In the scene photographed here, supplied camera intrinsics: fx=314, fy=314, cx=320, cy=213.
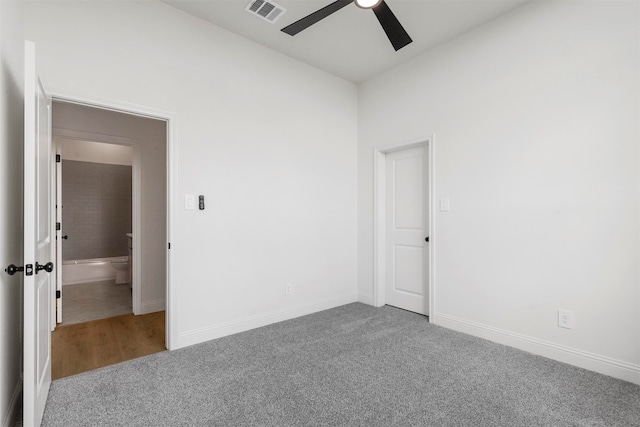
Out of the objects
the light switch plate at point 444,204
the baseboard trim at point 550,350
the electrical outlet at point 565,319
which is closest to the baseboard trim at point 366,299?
the baseboard trim at point 550,350

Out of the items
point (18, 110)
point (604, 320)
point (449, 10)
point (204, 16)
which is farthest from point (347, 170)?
point (18, 110)

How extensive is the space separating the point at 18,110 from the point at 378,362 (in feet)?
→ 9.41

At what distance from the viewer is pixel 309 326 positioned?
10.3 feet

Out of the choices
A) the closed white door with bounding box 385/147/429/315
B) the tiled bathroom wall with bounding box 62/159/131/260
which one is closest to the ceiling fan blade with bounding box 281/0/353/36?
the closed white door with bounding box 385/147/429/315

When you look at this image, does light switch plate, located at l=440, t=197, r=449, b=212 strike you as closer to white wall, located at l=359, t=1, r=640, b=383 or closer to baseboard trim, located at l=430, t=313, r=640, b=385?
white wall, located at l=359, t=1, r=640, b=383

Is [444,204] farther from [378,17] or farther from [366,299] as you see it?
[378,17]

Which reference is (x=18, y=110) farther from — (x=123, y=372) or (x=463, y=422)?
(x=463, y=422)

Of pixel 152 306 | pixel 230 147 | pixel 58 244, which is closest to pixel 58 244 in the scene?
pixel 58 244

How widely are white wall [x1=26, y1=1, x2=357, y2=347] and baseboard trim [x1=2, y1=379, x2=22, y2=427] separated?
959mm

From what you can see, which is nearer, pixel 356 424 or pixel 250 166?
pixel 356 424

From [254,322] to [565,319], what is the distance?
2637mm

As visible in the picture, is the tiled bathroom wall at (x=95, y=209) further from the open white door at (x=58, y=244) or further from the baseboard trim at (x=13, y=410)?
the baseboard trim at (x=13, y=410)

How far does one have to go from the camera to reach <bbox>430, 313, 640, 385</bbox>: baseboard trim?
84.0 inches

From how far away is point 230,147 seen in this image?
2945mm
